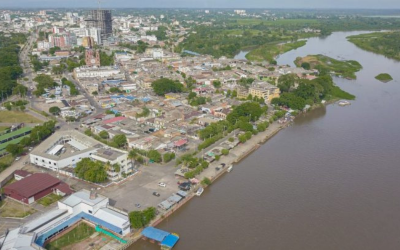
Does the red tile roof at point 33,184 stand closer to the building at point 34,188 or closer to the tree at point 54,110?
the building at point 34,188

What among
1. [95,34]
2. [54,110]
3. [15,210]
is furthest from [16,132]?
[95,34]

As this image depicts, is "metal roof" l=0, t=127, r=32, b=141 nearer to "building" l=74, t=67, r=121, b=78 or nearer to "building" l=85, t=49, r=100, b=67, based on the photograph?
"building" l=74, t=67, r=121, b=78

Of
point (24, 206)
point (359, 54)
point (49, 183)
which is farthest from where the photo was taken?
point (359, 54)

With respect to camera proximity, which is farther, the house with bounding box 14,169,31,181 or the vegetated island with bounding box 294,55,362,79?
the vegetated island with bounding box 294,55,362,79

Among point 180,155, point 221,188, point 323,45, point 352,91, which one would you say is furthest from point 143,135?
point 323,45

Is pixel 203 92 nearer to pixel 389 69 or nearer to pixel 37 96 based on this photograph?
pixel 37 96

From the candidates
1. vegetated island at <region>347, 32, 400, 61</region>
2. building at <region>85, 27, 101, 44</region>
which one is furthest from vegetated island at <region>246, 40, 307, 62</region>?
building at <region>85, 27, 101, 44</region>
